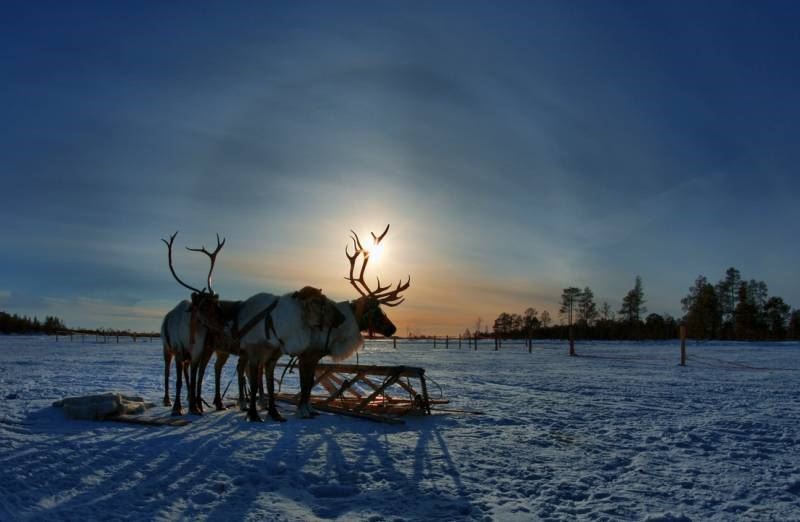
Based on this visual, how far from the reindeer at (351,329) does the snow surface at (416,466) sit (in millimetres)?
848

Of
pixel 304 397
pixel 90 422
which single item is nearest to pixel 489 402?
pixel 304 397

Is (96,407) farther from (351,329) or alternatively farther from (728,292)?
(728,292)

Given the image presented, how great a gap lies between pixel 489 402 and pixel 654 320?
4000 inches

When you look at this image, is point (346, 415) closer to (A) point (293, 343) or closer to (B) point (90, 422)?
(A) point (293, 343)

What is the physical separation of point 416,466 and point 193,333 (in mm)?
6001

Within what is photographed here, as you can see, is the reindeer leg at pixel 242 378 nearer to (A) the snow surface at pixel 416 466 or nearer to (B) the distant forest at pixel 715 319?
(A) the snow surface at pixel 416 466

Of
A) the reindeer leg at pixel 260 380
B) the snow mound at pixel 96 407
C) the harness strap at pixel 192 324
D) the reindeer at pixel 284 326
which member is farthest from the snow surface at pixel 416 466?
the harness strap at pixel 192 324

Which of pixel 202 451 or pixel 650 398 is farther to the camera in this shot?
pixel 650 398

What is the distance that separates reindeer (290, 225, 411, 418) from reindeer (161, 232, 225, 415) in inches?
69.3

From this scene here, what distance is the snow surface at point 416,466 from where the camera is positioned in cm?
501

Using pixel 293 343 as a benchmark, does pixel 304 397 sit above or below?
below

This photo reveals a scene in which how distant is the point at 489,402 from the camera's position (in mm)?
12633

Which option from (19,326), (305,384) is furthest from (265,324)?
Result: (19,326)

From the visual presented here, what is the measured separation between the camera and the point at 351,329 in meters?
10.9
